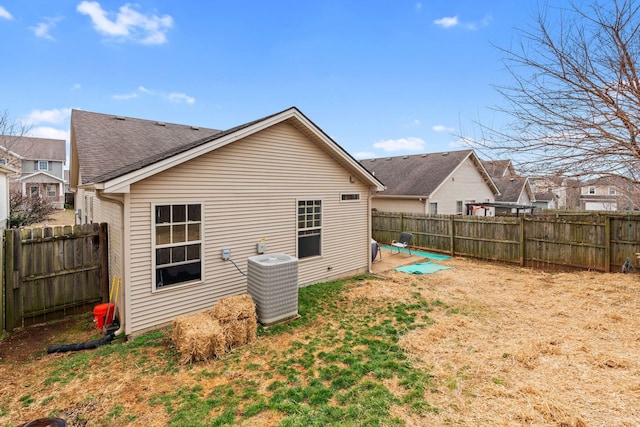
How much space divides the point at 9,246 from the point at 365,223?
27.1ft

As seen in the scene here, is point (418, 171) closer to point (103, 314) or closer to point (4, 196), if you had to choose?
point (103, 314)

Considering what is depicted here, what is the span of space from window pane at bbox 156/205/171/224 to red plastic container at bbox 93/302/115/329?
73.7 inches

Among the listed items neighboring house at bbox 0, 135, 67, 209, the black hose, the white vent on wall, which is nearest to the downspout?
the black hose

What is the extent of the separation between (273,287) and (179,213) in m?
2.27

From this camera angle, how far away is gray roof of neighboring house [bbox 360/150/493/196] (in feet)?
57.5

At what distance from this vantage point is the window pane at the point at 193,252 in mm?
6000

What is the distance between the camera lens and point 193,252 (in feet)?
19.9

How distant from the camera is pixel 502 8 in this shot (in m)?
5.25

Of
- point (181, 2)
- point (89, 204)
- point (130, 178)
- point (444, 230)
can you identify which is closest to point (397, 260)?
point (444, 230)

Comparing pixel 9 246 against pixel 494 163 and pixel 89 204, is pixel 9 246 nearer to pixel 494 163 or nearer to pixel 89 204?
pixel 89 204


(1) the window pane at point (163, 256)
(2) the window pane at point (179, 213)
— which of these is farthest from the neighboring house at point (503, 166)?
(1) the window pane at point (163, 256)

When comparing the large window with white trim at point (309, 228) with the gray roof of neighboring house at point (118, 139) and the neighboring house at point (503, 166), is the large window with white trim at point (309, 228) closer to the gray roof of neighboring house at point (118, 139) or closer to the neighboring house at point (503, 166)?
the gray roof of neighboring house at point (118, 139)

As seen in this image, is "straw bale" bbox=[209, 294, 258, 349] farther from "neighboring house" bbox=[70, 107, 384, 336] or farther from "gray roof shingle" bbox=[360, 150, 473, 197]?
"gray roof shingle" bbox=[360, 150, 473, 197]

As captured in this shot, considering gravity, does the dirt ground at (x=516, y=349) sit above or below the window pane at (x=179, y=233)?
below
